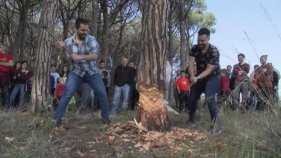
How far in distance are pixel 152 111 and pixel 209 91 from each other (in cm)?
101

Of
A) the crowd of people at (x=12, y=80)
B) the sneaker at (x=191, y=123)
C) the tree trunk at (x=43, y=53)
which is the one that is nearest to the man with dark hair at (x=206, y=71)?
the sneaker at (x=191, y=123)

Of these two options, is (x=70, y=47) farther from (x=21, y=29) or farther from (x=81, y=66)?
(x=21, y=29)

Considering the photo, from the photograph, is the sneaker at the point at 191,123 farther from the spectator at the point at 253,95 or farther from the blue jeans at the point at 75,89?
the spectator at the point at 253,95

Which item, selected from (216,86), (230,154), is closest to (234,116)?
(230,154)

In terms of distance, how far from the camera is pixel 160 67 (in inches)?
287

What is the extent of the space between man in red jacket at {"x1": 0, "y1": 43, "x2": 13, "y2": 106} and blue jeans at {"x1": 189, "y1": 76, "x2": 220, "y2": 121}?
239 inches

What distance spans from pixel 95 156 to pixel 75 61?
6.56ft

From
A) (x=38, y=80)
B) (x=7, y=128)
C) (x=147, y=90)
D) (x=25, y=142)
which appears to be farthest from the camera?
(x=38, y=80)

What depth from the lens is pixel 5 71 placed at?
1249cm

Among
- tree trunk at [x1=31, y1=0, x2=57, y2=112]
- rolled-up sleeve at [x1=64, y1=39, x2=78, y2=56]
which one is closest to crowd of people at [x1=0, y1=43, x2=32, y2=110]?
tree trunk at [x1=31, y1=0, x2=57, y2=112]

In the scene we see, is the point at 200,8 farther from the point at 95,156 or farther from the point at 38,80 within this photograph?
the point at 95,156

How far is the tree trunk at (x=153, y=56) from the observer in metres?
7.11

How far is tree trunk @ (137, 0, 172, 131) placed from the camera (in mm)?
7113

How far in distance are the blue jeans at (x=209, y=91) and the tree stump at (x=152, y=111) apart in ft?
2.36
